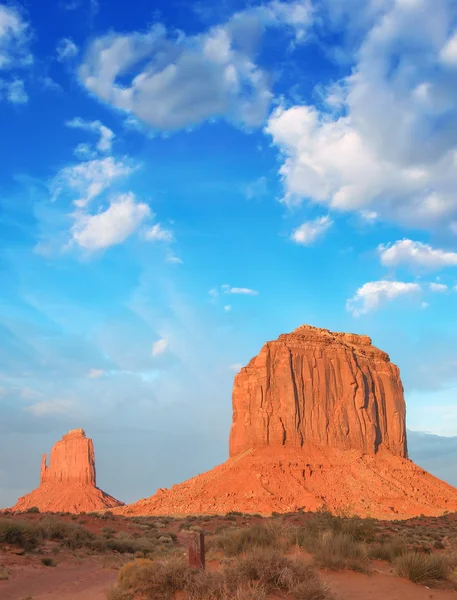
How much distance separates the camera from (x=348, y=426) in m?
66.6

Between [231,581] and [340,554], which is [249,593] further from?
[340,554]

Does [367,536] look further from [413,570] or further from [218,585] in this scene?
[218,585]

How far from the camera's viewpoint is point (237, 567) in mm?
10039

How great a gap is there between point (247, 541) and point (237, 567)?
6.55 metres

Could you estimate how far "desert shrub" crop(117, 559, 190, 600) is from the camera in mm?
9633

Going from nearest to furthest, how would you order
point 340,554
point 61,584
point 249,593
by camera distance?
point 249,593 < point 340,554 < point 61,584

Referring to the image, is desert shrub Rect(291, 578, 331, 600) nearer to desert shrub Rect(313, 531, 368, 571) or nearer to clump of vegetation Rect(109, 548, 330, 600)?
clump of vegetation Rect(109, 548, 330, 600)

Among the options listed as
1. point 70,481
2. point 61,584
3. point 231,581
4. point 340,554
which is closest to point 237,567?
point 231,581

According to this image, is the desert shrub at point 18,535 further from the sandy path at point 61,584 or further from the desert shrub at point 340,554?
the desert shrub at point 340,554

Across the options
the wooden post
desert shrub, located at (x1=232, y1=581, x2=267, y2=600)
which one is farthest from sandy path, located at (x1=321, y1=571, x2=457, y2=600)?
the wooden post

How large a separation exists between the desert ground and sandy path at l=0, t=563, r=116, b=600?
0.09ft

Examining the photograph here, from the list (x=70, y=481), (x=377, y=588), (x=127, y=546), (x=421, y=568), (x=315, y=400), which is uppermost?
(x=315, y=400)

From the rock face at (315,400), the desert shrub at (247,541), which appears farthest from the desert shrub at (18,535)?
the rock face at (315,400)

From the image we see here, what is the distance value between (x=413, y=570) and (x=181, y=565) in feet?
19.3
